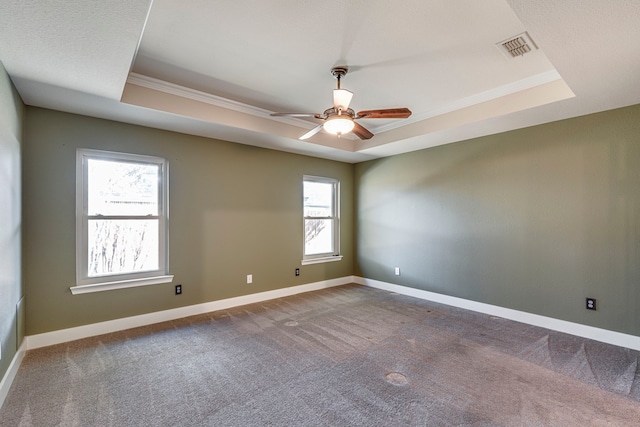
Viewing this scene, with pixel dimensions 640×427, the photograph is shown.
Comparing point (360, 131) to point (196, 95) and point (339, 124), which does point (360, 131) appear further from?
point (196, 95)

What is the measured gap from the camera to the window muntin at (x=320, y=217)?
5.20m

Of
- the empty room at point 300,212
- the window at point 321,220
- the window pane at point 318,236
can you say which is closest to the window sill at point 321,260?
the window at point 321,220

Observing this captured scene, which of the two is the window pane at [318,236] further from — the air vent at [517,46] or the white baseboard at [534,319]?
the air vent at [517,46]

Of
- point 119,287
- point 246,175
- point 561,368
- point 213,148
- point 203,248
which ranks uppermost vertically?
point 213,148

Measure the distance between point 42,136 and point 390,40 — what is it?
11.5ft

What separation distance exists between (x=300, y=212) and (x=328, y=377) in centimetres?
303

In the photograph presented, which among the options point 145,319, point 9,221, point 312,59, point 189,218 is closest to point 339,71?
point 312,59

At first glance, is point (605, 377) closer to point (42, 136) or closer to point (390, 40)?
point (390, 40)

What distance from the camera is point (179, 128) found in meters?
3.60

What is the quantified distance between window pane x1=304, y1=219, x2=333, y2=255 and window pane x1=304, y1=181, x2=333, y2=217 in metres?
0.16

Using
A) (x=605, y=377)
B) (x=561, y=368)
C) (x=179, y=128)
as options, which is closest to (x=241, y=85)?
(x=179, y=128)

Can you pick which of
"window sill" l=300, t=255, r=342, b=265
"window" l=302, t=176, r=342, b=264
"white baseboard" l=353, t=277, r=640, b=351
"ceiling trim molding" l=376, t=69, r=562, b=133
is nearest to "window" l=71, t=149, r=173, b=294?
"window sill" l=300, t=255, r=342, b=265

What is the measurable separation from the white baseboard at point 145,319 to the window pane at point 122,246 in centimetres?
56

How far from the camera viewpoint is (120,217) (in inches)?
133
